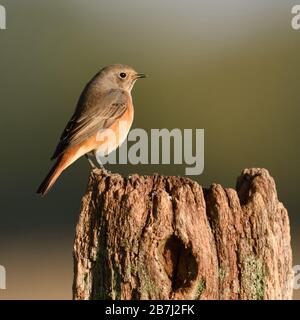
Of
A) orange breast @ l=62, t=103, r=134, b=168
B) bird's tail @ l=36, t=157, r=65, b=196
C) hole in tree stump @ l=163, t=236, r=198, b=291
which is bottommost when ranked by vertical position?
hole in tree stump @ l=163, t=236, r=198, b=291

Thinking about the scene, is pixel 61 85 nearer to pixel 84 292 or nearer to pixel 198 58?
pixel 198 58

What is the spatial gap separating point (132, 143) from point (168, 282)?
6.47 metres

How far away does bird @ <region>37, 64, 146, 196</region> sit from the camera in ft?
32.5

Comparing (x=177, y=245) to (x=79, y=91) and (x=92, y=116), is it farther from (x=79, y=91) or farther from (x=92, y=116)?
(x=79, y=91)

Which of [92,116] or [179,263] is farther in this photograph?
[92,116]

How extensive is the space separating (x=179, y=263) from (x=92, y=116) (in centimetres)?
418

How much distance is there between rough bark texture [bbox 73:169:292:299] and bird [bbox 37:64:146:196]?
126 inches

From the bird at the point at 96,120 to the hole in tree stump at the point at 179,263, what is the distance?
3.40 metres

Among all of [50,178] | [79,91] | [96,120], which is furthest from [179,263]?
[79,91]

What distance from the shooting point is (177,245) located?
6367 mm

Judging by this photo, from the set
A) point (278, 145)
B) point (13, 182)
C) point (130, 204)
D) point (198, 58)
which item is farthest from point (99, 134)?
point (198, 58)

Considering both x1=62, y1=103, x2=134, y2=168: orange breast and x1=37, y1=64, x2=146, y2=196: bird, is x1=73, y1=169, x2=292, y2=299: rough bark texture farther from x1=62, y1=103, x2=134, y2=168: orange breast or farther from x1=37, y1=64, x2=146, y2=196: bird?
x1=62, y1=103, x2=134, y2=168: orange breast

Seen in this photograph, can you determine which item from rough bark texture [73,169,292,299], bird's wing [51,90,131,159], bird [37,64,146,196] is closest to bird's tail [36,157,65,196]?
bird [37,64,146,196]

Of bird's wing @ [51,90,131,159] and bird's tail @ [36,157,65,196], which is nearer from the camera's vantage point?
bird's tail @ [36,157,65,196]
